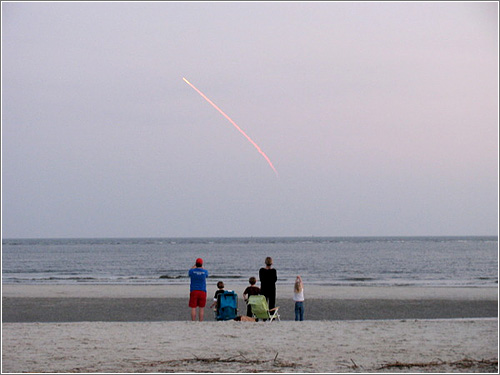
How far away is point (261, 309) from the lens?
12.9m

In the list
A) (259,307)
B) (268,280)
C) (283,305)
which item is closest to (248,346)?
(259,307)

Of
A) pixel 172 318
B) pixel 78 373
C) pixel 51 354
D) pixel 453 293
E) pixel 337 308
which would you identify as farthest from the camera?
pixel 453 293

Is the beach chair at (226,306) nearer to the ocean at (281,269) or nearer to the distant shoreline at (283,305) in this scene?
the distant shoreline at (283,305)

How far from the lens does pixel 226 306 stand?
508 inches

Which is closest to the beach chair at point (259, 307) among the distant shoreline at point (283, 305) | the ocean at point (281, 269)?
the distant shoreline at point (283, 305)

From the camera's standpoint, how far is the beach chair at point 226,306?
12859 millimetres

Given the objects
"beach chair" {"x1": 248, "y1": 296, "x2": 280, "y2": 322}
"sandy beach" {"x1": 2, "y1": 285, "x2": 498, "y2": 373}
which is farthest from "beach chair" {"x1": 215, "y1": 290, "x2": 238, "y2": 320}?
"sandy beach" {"x1": 2, "y1": 285, "x2": 498, "y2": 373}

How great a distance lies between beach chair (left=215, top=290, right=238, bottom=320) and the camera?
12.9 meters

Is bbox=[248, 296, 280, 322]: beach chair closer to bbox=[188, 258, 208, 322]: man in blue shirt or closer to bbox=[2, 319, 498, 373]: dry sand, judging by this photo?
bbox=[2, 319, 498, 373]: dry sand

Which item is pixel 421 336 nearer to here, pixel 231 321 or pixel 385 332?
pixel 385 332

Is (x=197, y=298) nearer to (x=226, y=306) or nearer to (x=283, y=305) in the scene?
(x=226, y=306)

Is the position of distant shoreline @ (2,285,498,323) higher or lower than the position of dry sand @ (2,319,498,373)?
lower

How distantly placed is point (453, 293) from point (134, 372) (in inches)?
733

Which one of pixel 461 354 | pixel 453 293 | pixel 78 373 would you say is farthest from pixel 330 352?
pixel 453 293
